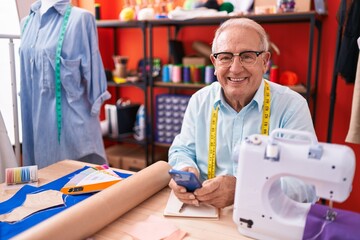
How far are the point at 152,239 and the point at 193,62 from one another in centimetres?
221

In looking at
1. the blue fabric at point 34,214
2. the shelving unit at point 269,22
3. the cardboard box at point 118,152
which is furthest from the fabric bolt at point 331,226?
the cardboard box at point 118,152

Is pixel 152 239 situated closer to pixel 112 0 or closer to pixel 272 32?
pixel 272 32

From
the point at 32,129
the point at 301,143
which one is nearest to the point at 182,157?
the point at 301,143

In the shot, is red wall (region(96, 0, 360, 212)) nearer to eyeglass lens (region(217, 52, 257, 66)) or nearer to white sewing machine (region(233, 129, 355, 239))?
eyeglass lens (region(217, 52, 257, 66))

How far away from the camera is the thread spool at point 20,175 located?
1.39 m

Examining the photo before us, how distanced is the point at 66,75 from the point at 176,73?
1.21 m

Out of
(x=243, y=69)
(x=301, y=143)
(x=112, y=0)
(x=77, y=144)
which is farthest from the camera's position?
(x=112, y=0)

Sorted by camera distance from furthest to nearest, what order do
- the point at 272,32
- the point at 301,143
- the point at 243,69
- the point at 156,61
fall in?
1. the point at 156,61
2. the point at 272,32
3. the point at 243,69
4. the point at 301,143

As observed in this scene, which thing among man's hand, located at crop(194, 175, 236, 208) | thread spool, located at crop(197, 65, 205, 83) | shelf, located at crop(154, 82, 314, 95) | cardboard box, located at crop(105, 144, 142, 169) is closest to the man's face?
man's hand, located at crop(194, 175, 236, 208)

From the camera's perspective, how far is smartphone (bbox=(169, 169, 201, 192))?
1168 mm

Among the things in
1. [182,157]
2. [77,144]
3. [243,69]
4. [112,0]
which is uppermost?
[112,0]

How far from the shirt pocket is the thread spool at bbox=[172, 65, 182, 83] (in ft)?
3.67

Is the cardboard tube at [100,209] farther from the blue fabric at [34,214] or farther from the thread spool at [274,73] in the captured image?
the thread spool at [274,73]

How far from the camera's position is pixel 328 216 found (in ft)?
3.21
